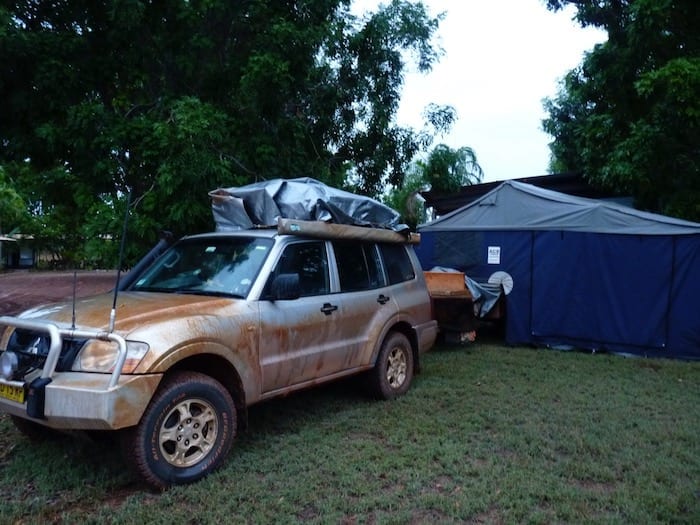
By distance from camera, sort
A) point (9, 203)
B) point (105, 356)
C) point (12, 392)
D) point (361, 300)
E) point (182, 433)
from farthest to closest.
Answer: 1. point (9, 203)
2. point (361, 300)
3. point (182, 433)
4. point (12, 392)
5. point (105, 356)

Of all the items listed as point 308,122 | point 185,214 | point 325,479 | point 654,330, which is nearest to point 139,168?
point 185,214

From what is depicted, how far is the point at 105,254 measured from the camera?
634cm

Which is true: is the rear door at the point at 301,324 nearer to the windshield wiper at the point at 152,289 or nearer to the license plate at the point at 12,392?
the windshield wiper at the point at 152,289

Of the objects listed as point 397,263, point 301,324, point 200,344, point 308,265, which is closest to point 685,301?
point 397,263

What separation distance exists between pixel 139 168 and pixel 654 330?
25.2 ft

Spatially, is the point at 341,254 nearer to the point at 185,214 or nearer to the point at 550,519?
the point at 185,214

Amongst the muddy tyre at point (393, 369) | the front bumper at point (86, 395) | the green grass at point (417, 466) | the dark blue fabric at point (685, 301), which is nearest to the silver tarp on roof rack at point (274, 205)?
the muddy tyre at point (393, 369)

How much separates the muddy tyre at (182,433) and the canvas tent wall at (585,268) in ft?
22.2

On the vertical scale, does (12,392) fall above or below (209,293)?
below

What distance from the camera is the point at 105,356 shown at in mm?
3637

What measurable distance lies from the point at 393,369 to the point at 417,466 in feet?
6.53

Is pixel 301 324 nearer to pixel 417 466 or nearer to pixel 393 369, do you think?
pixel 417 466

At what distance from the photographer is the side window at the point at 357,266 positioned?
568cm

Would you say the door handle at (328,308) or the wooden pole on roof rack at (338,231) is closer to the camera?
the wooden pole on roof rack at (338,231)
